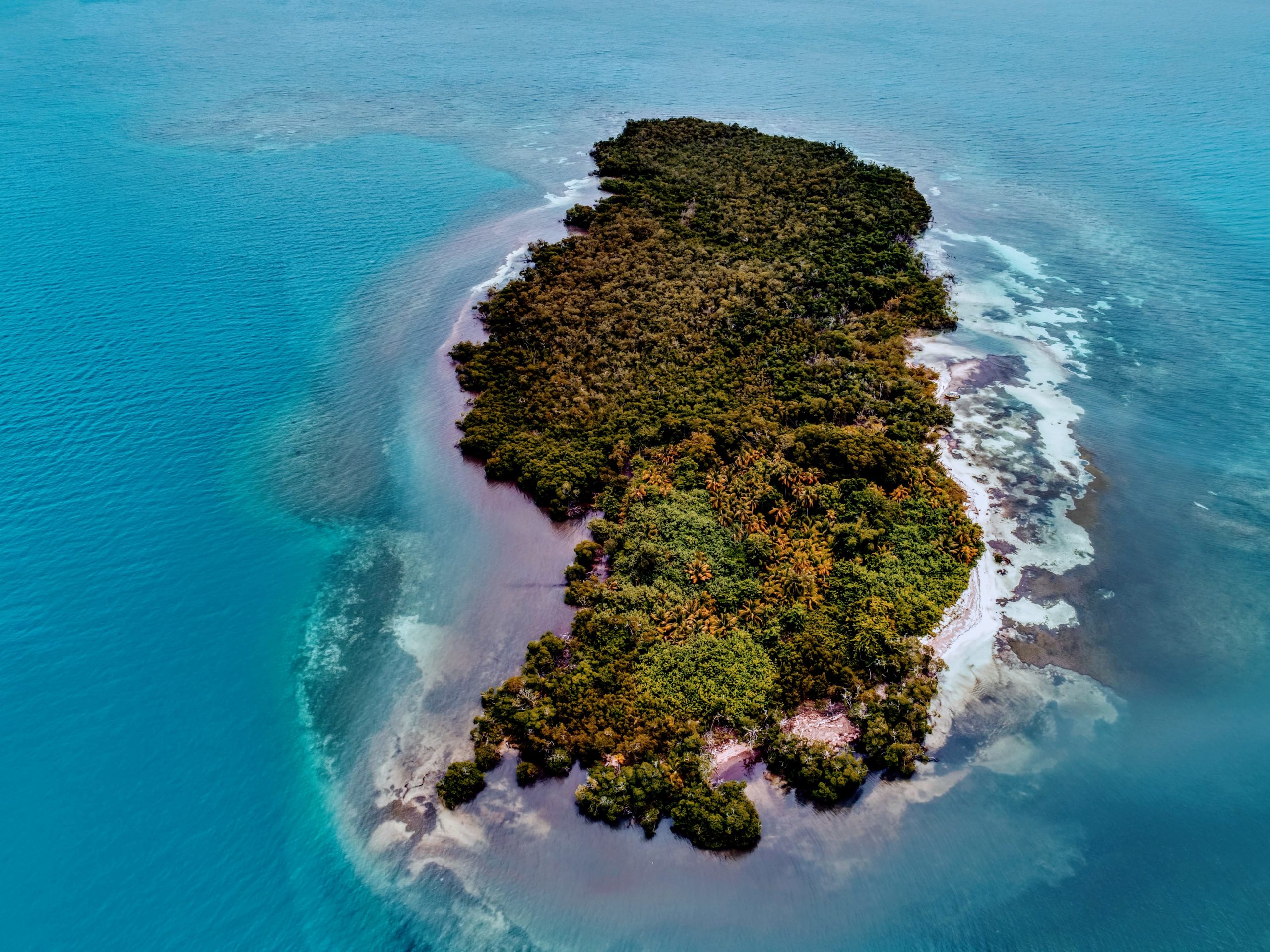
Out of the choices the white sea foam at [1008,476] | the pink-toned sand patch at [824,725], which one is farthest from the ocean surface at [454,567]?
the pink-toned sand patch at [824,725]

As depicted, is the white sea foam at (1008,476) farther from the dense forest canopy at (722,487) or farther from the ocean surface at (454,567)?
the dense forest canopy at (722,487)

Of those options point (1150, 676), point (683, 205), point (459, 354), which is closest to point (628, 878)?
point (1150, 676)

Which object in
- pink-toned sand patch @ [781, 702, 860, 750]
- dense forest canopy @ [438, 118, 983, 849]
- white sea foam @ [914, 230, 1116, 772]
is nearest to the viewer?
dense forest canopy @ [438, 118, 983, 849]

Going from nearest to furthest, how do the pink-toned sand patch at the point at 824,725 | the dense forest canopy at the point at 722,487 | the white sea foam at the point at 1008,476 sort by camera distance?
the dense forest canopy at the point at 722,487 → the pink-toned sand patch at the point at 824,725 → the white sea foam at the point at 1008,476

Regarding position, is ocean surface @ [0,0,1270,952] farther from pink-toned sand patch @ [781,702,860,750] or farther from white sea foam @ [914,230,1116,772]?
pink-toned sand patch @ [781,702,860,750]

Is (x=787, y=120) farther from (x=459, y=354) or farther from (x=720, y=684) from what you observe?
(x=720, y=684)

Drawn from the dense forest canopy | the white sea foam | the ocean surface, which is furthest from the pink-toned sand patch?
the white sea foam

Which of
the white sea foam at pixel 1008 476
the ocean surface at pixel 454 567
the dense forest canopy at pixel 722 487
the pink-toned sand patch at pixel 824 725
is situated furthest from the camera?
the white sea foam at pixel 1008 476
